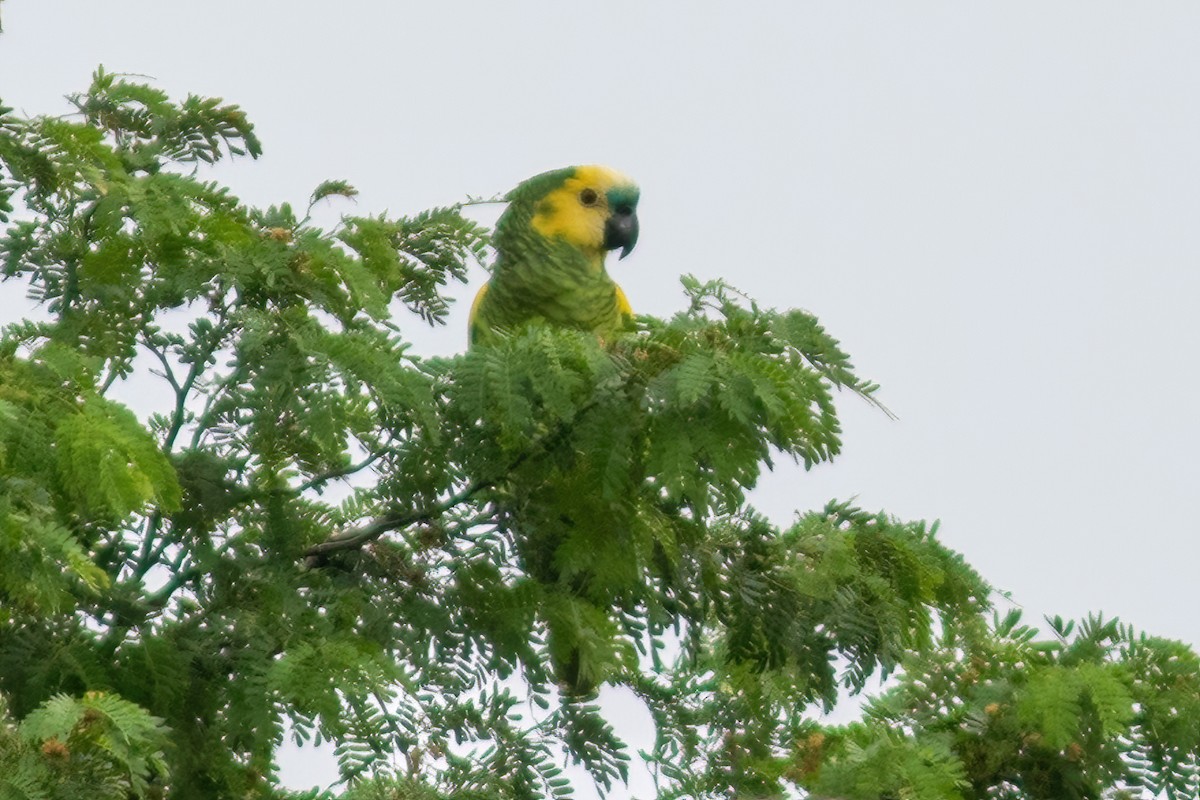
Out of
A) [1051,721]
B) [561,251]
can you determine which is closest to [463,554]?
[1051,721]

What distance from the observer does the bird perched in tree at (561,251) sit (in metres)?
4.23

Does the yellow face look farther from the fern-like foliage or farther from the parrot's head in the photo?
the fern-like foliage

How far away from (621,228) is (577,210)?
147 mm

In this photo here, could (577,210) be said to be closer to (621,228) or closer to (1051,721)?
(621,228)

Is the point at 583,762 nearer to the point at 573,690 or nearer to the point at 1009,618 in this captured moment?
the point at 573,690

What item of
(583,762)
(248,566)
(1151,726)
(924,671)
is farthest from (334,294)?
(1151,726)

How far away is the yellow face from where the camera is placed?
4.39 m

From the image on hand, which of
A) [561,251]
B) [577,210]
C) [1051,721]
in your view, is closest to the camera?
[1051,721]

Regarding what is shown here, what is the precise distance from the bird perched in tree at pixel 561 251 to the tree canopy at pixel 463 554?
4.04 feet

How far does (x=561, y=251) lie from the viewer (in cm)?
430

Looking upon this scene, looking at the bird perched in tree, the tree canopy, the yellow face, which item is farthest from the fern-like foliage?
the yellow face

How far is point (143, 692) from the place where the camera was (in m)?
2.57

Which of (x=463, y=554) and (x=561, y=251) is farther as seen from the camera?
(x=561, y=251)

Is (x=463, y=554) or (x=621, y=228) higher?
(x=621, y=228)
